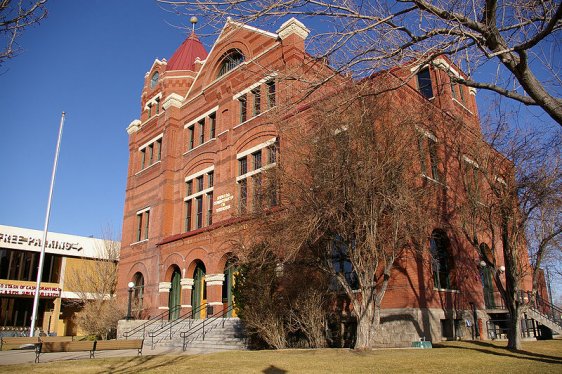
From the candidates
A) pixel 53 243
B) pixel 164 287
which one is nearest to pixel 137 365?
pixel 164 287

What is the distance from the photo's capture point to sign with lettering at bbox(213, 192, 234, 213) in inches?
971

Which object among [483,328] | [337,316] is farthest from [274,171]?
[483,328]

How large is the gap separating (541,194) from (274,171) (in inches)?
339

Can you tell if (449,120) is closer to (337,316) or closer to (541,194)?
(541,194)

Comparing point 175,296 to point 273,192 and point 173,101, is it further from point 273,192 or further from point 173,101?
point 273,192

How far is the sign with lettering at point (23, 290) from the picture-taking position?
3559 centimetres

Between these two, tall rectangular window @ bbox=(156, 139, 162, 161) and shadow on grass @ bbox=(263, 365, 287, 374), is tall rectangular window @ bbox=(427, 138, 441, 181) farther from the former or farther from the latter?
tall rectangular window @ bbox=(156, 139, 162, 161)

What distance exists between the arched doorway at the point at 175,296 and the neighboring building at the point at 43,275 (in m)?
12.2

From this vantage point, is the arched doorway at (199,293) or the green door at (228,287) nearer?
the green door at (228,287)

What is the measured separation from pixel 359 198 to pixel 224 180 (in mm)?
13569

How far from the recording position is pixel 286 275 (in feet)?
51.3

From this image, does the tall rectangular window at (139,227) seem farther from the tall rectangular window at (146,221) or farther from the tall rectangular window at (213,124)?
the tall rectangular window at (213,124)

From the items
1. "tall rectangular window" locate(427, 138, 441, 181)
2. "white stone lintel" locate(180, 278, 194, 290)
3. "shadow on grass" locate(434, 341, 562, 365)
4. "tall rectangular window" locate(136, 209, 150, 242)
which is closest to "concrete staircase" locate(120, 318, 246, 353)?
"white stone lintel" locate(180, 278, 194, 290)

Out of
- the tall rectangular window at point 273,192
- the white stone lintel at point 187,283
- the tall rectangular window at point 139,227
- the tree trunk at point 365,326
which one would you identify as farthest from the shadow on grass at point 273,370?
the tall rectangular window at point 139,227
